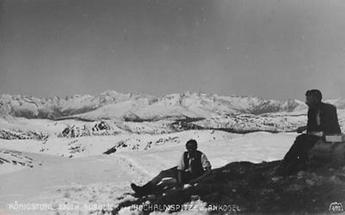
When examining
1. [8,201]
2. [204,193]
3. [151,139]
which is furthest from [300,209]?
[151,139]

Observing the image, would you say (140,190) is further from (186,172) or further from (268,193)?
(268,193)

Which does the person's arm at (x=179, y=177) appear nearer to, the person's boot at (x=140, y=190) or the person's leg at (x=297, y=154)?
the person's boot at (x=140, y=190)

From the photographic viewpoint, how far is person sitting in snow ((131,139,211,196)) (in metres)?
11.1

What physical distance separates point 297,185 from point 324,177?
2.20 ft

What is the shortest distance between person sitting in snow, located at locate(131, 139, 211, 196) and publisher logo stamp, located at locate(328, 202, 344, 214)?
4.32 meters

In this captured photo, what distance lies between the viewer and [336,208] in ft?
22.1

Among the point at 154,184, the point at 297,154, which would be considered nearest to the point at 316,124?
the point at 297,154

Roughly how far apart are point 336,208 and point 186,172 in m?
4.91

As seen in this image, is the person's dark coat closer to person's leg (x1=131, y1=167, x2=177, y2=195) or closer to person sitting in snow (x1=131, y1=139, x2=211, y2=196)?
person sitting in snow (x1=131, y1=139, x2=211, y2=196)

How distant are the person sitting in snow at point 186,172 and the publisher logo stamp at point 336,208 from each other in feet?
14.2

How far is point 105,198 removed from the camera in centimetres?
Answer: 1173

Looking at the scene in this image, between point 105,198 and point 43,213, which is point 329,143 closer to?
point 105,198

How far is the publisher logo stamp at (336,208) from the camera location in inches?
262

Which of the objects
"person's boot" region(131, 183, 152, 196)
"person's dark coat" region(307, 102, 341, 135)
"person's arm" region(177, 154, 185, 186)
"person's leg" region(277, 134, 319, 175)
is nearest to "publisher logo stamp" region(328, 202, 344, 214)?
"person's leg" region(277, 134, 319, 175)
